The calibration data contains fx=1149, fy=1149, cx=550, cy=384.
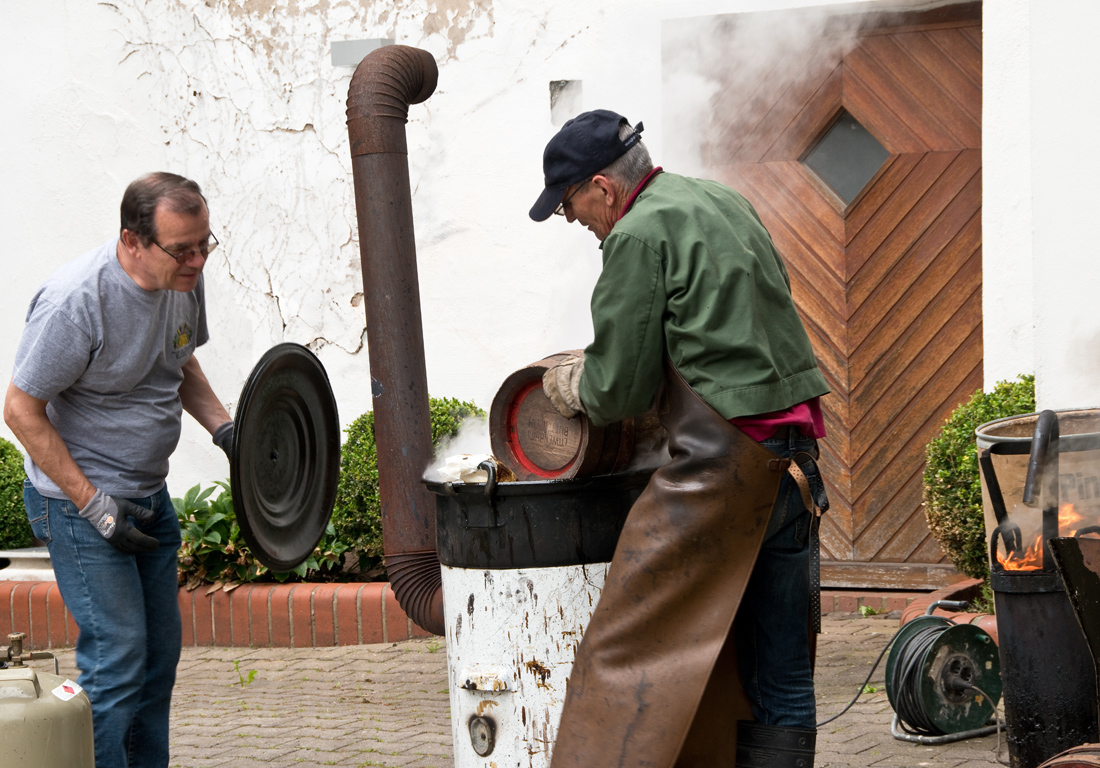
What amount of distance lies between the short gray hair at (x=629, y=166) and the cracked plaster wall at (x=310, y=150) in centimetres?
312

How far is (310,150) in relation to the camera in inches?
268

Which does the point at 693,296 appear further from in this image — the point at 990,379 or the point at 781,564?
the point at 990,379

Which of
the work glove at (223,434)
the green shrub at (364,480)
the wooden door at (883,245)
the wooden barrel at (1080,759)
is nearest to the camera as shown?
the wooden barrel at (1080,759)

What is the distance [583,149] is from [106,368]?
58.7 inches

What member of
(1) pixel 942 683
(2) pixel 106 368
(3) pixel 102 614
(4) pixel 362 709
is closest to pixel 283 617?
(4) pixel 362 709

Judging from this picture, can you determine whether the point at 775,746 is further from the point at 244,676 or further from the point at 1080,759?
the point at 244,676

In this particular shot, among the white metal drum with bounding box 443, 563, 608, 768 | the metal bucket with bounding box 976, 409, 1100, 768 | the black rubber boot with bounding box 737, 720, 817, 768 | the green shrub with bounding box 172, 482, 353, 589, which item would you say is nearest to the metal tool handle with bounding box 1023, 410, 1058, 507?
the metal bucket with bounding box 976, 409, 1100, 768

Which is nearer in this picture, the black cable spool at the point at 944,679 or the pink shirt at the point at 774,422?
the pink shirt at the point at 774,422

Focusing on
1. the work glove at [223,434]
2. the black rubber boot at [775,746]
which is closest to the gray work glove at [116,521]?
the work glove at [223,434]

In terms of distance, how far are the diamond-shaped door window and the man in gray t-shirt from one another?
12.3 ft

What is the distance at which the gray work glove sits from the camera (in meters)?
3.18

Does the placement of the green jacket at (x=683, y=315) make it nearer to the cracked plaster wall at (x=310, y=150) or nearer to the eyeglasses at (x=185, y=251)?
the eyeglasses at (x=185, y=251)

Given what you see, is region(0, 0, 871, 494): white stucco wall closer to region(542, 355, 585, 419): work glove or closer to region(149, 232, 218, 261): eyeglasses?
region(149, 232, 218, 261): eyeglasses

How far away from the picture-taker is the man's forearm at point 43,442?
10.3 feet
